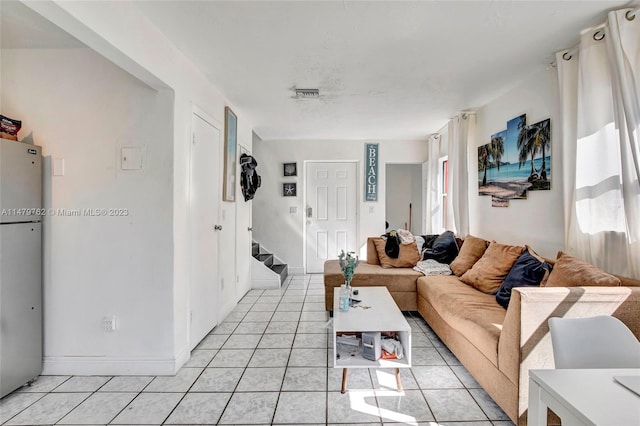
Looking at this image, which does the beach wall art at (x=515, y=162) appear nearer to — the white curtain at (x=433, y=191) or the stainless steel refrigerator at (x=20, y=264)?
the white curtain at (x=433, y=191)

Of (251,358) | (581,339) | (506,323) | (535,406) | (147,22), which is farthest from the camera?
(251,358)

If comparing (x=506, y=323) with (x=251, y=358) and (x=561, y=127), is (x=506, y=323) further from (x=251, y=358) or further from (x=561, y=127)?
(x=251, y=358)

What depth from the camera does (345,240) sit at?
205 inches

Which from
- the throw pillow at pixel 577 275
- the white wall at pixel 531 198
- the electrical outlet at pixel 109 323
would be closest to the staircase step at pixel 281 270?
the electrical outlet at pixel 109 323

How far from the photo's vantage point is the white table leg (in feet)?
2.91

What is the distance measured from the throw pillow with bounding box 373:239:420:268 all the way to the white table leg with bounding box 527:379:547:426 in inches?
102

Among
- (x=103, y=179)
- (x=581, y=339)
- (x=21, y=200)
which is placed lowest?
(x=581, y=339)

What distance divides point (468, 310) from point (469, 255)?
1.09 metres

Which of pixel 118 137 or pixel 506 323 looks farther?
pixel 118 137

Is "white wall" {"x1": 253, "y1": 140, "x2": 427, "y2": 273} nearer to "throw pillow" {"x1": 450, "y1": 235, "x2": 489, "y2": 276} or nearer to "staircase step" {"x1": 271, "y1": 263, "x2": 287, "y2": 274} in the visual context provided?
"staircase step" {"x1": 271, "y1": 263, "x2": 287, "y2": 274}

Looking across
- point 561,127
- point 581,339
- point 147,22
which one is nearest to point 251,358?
point 581,339

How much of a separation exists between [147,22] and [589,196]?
3050 mm

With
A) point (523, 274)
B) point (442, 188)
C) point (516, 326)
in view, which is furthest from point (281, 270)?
point (516, 326)

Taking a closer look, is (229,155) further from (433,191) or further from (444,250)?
(433,191)
